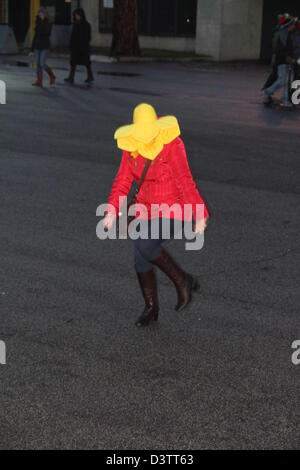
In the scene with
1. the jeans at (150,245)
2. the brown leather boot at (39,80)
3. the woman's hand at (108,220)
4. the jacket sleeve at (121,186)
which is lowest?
the brown leather boot at (39,80)

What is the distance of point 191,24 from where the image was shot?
3978 cm

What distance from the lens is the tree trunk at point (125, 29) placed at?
111 feet

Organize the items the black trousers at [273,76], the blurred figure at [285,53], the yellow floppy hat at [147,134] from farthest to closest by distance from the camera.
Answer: the black trousers at [273,76], the blurred figure at [285,53], the yellow floppy hat at [147,134]

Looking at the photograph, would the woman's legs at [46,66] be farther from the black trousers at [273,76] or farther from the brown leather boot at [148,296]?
the brown leather boot at [148,296]

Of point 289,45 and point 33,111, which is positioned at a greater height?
point 289,45

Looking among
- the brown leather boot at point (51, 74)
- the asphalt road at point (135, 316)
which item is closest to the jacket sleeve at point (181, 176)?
the asphalt road at point (135, 316)

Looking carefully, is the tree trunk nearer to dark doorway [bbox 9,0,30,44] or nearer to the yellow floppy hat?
dark doorway [bbox 9,0,30,44]

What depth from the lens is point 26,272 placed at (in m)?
7.49

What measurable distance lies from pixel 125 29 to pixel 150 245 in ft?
95.9

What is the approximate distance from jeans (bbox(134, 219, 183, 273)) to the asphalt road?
45 cm

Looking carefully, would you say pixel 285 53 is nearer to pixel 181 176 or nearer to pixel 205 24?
pixel 181 176

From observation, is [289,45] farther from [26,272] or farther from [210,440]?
[210,440]
